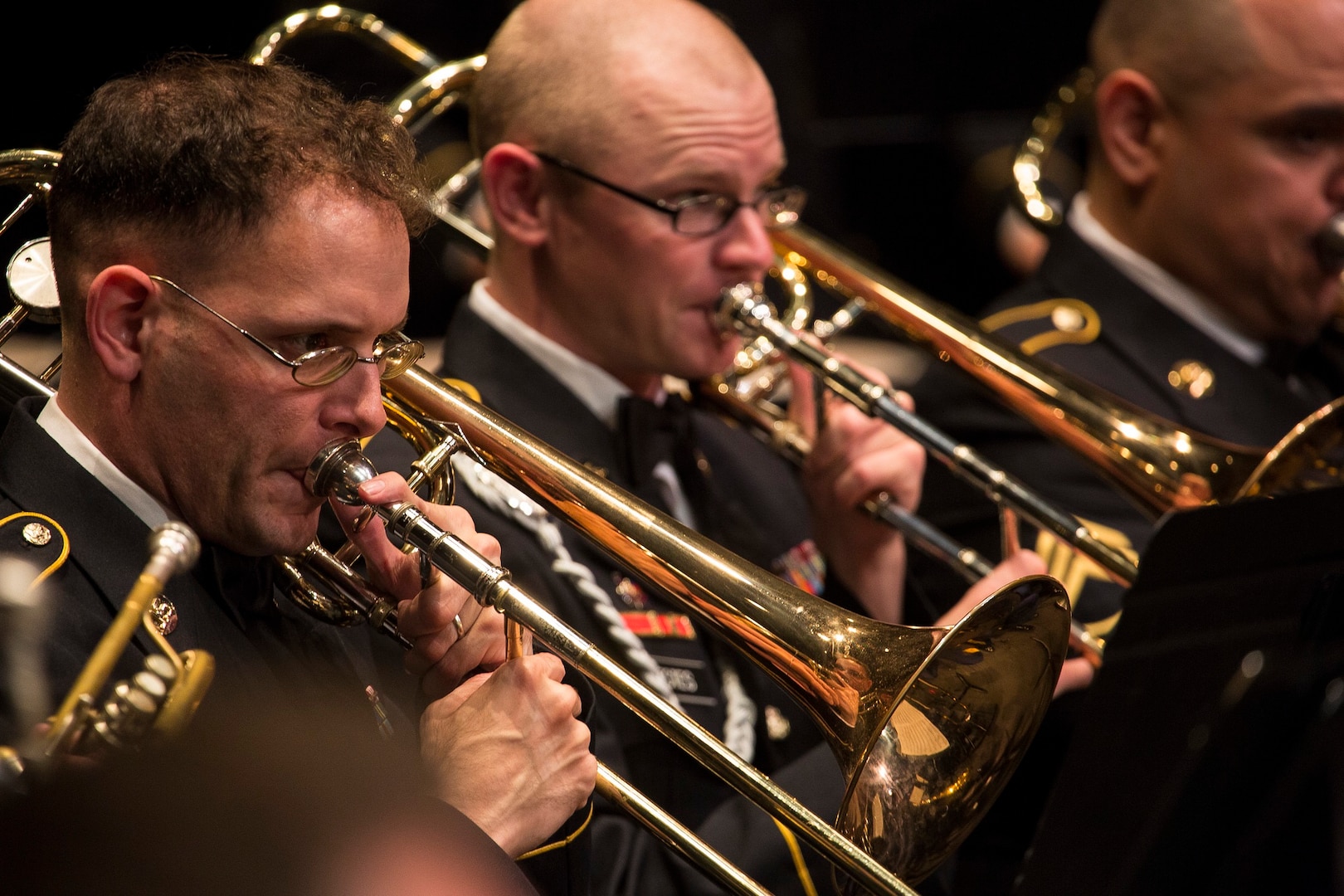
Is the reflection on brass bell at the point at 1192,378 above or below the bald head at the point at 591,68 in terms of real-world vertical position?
below

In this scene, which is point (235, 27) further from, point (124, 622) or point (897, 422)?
point (124, 622)

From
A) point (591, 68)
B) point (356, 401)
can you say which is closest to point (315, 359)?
point (356, 401)

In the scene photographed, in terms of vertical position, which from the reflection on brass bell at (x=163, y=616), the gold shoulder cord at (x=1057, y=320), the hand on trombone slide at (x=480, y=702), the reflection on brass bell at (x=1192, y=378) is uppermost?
the reflection on brass bell at (x=163, y=616)

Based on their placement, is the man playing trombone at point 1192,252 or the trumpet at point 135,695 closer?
the trumpet at point 135,695

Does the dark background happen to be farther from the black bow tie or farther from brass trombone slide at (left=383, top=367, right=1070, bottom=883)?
brass trombone slide at (left=383, top=367, right=1070, bottom=883)

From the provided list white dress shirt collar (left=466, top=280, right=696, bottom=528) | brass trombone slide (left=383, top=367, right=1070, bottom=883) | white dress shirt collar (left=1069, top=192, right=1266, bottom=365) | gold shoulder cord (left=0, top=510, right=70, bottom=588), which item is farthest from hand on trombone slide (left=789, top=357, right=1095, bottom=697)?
gold shoulder cord (left=0, top=510, right=70, bottom=588)

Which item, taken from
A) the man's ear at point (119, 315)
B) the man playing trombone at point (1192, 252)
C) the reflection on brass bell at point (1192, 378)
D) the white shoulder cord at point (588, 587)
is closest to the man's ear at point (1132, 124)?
the man playing trombone at point (1192, 252)

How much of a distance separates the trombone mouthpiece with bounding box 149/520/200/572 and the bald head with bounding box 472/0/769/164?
4.35 ft

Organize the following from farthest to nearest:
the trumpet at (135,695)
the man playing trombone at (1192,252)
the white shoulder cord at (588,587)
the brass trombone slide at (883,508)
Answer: the man playing trombone at (1192,252) → the brass trombone slide at (883,508) → the white shoulder cord at (588,587) → the trumpet at (135,695)

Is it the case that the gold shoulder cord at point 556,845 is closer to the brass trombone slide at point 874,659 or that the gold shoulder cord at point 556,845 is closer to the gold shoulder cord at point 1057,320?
the brass trombone slide at point 874,659

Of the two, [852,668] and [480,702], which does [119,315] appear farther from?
[852,668]

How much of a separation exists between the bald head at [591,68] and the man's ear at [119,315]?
→ 38.7 inches

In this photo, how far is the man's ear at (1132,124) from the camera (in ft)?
10.1

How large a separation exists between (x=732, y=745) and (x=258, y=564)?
0.81 metres
